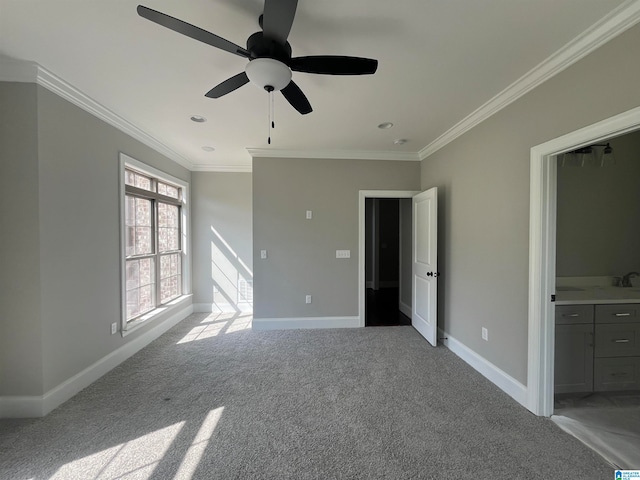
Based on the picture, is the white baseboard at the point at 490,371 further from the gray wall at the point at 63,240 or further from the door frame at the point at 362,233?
the gray wall at the point at 63,240

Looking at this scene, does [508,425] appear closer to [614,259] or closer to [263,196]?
[614,259]

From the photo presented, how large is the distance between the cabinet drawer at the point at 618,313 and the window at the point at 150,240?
4523 mm

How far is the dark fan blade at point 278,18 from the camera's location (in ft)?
3.67

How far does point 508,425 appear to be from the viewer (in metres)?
1.85

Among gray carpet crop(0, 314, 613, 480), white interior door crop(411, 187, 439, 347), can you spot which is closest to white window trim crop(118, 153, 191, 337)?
gray carpet crop(0, 314, 613, 480)

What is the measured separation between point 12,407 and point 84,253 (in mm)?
1221

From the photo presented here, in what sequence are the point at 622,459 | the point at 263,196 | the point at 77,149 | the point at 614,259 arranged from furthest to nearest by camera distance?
the point at 263,196
the point at 614,259
the point at 77,149
the point at 622,459

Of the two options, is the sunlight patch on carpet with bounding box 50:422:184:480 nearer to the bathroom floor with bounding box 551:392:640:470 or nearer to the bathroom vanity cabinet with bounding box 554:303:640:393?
the bathroom floor with bounding box 551:392:640:470

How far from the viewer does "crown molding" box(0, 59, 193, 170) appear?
187 cm

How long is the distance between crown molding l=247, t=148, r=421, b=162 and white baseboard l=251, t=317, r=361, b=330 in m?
2.37

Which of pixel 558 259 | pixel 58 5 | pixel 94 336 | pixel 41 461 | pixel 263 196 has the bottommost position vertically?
pixel 41 461

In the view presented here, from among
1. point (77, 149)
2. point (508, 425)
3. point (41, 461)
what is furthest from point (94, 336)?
point (508, 425)

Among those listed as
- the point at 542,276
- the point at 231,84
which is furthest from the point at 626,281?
the point at 231,84

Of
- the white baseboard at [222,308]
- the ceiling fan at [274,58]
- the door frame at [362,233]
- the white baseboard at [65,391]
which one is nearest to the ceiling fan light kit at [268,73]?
the ceiling fan at [274,58]
